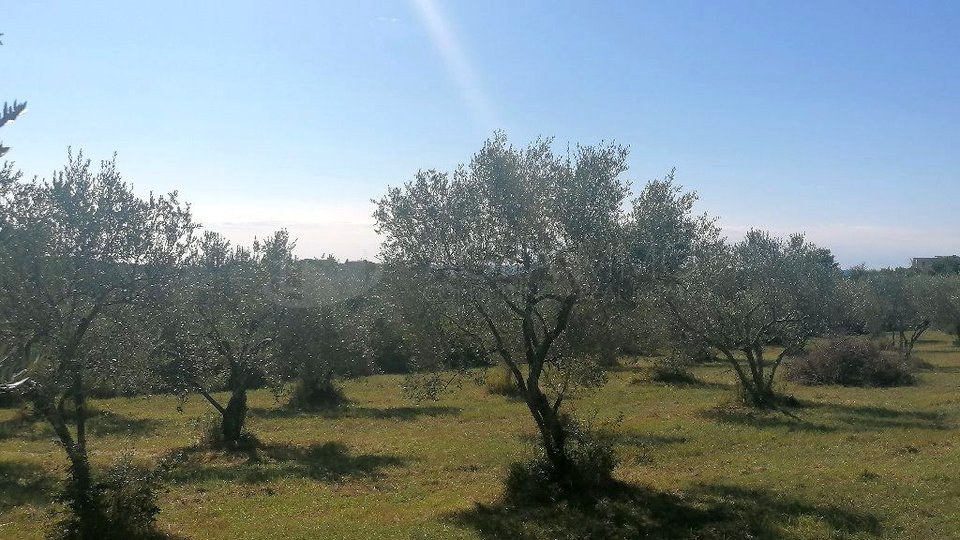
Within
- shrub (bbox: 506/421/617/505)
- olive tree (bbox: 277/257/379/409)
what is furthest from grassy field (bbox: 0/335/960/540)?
olive tree (bbox: 277/257/379/409)

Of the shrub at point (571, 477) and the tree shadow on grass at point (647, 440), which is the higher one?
the shrub at point (571, 477)

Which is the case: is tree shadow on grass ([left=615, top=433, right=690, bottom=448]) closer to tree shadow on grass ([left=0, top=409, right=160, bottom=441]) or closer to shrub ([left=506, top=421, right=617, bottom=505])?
shrub ([left=506, top=421, right=617, bottom=505])

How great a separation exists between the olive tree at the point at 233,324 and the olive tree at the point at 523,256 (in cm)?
968

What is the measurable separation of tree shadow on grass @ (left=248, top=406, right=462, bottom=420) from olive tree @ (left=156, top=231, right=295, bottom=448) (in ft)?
23.3

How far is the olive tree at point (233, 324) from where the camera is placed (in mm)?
24438

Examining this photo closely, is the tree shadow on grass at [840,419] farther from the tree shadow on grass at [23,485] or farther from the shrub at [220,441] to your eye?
the tree shadow on grass at [23,485]

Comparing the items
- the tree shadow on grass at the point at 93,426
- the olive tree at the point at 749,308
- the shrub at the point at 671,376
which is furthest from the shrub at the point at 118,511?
the shrub at the point at 671,376

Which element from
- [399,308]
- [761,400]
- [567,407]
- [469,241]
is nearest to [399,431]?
[567,407]

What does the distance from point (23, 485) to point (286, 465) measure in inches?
282

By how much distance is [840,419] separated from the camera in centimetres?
2905

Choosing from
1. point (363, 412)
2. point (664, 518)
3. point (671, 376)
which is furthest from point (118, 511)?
point (671, 376)

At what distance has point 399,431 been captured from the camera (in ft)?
95.3

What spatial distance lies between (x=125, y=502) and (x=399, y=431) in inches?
633

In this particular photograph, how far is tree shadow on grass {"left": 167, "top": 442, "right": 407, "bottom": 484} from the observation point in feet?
68.1
